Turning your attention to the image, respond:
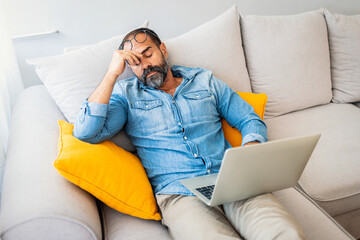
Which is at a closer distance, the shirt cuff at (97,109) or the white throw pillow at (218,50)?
the shirt cuff at (97,109)

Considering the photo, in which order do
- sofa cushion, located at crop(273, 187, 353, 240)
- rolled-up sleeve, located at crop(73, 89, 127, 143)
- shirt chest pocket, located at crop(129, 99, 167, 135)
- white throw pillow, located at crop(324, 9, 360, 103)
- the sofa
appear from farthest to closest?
white throw pillow, located at crop(324, 9, 360, 103), shirt chest pocket, located at crop(129, 99, 167, 135), rolled-up sleeve, located at crop(73, 89, 127, 143), sofa cushion, located at crop(273, 187, 353, 240), the sofa

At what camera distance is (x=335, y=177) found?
5.04ft

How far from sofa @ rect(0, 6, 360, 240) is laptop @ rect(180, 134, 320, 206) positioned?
0.25m

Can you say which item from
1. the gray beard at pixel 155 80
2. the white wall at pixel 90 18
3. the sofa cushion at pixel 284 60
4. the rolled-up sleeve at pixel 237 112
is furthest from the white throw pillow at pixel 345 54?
the gray beard at pixel 155 80

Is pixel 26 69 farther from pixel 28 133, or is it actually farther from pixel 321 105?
pixel 321 105

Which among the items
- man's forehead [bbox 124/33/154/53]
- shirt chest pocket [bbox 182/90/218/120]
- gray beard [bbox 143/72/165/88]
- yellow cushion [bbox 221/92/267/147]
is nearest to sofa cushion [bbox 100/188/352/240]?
yellow cushion [bbox 221/92/267/147]

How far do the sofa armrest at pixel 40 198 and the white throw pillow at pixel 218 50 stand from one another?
2.58ft

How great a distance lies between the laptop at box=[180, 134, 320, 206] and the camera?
3.10ft

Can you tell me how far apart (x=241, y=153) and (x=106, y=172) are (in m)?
0.54

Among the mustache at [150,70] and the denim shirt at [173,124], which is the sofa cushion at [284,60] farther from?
the mustache at [150,70]

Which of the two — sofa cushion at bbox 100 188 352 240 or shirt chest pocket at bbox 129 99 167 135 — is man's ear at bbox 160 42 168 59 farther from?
sofa cushion at bbox 100 188 352 240

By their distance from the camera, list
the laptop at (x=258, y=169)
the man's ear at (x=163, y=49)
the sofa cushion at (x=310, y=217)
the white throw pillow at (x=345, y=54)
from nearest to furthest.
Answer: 1. the laptop at (x=258, y=169)
2. the sofa cushion at (x=310, y=217)
3. the man's ear at (x=163, y=49)
4. the white throw pillow at (x=345, y=54)

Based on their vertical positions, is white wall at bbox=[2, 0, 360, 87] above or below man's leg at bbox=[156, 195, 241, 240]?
above

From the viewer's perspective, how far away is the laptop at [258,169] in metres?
0.95
